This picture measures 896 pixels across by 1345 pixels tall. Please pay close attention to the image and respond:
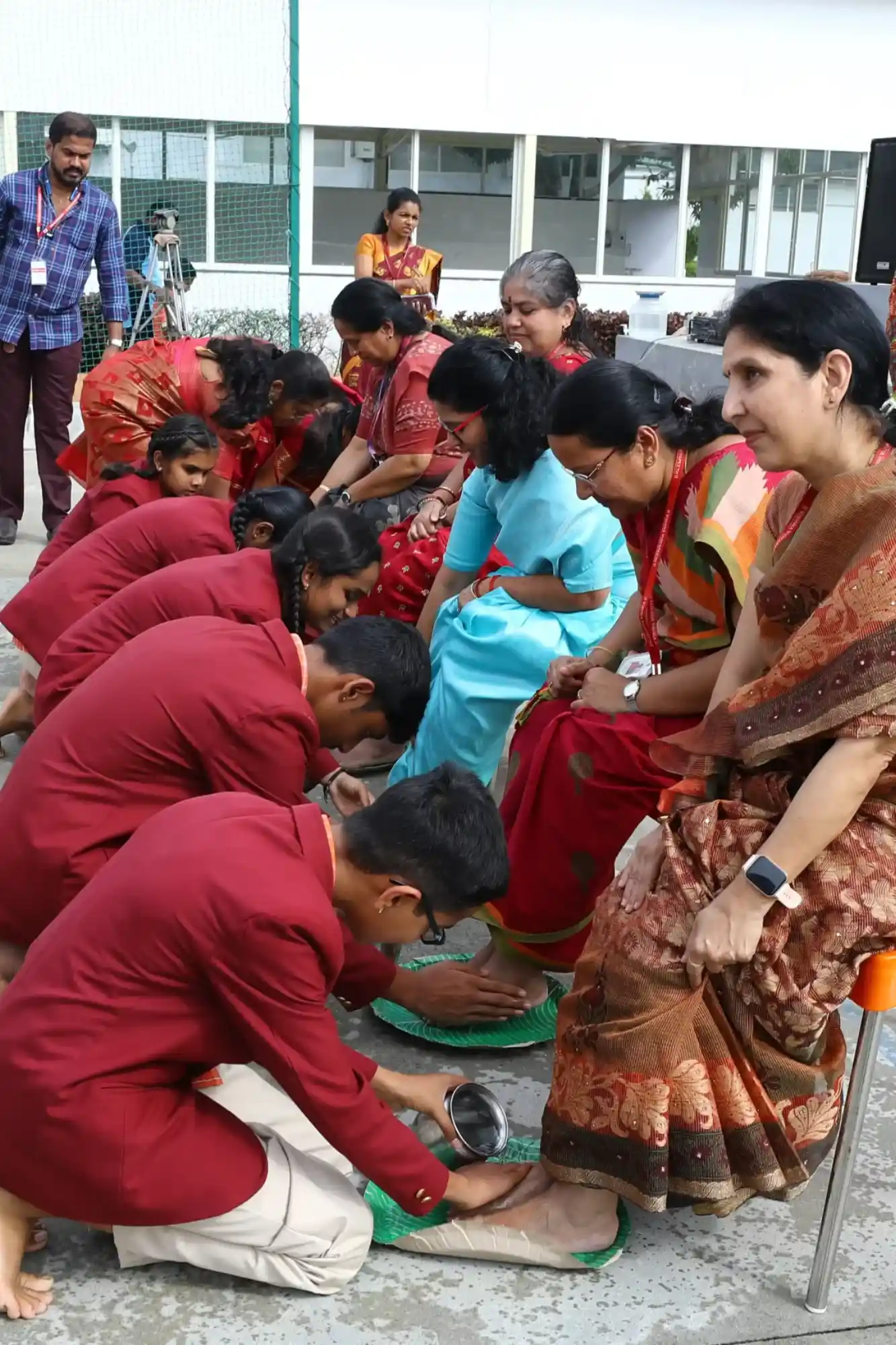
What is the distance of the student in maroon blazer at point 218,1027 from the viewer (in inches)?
73.0

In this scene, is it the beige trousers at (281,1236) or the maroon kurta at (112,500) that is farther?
the maroon kurta at (112,500)

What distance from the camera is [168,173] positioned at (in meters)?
14.2

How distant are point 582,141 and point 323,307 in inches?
138

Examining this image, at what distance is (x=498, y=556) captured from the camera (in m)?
3.70

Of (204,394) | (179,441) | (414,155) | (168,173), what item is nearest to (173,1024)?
(179,441)

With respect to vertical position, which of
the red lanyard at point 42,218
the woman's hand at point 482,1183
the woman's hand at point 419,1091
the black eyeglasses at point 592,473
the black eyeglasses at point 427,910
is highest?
the red lanyard at point 42,218

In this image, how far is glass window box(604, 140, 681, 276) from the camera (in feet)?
53.1

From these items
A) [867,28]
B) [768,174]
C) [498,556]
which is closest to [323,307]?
[768,174]

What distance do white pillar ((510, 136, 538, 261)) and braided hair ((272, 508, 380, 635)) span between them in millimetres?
13462

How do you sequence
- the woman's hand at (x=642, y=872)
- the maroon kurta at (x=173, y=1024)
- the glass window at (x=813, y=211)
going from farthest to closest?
the glass window at (x=813, y=211), the woman's hand at (x=642, y=872), the maroon kurta at (x=173, y=1024)

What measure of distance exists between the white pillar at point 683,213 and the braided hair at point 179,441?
13.4 m

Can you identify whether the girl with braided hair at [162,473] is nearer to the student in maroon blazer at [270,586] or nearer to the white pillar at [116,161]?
the student in maroon blazer at [270,586]

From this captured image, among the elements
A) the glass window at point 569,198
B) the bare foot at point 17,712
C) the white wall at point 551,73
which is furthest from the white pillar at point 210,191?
the bare foot at point 17,712

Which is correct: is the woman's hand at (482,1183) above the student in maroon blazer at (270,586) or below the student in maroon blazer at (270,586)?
below
